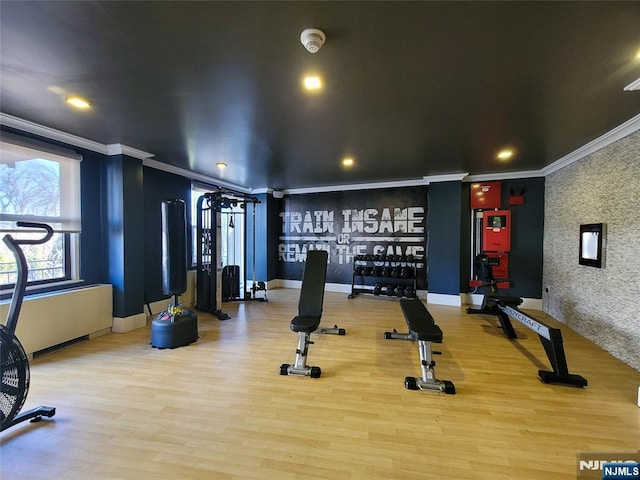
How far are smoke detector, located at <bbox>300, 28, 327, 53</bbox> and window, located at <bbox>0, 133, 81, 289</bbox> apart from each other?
344 cm

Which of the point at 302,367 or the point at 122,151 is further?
the point at 122,151

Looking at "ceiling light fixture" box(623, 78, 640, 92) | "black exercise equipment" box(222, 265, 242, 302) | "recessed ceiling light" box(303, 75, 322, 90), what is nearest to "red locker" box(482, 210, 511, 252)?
"ceiling light fixture" box(623, 78, 640, 92)

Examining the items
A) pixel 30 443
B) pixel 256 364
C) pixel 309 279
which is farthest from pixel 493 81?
pixel 30 443

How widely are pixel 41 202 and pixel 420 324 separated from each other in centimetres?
477

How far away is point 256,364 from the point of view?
3057 mm

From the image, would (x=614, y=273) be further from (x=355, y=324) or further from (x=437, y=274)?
(x=355, y=324)

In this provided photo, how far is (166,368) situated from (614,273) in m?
5.33

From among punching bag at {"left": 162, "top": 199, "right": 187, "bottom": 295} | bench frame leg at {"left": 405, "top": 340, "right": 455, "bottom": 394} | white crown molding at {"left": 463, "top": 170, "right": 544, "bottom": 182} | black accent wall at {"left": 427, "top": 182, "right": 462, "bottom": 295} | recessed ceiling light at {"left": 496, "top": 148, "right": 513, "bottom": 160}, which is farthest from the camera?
black accent wall at {"left": 427, "top": 182, "right": 462, "bottom": 295}

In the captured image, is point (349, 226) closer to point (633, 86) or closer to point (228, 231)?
point (228, 231)

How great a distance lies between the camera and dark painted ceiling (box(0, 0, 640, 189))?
1.54m

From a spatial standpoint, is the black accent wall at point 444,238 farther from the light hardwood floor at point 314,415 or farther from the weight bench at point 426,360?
the weight bench at point 426,360

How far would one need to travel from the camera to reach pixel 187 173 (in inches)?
217

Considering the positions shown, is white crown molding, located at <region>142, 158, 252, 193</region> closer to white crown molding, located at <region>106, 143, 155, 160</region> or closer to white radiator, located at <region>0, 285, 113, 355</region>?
white crown molding, located at <region>106, 143, 155, 160</region>

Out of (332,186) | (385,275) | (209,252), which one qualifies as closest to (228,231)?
(209,252)
